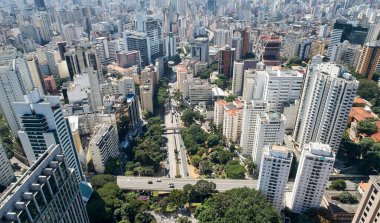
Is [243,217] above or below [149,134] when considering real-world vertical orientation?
above

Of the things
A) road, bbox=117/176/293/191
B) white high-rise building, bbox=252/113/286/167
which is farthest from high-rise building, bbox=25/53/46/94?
white high-rise building, bbox=252/113/286/167

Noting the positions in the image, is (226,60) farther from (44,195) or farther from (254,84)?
(44,195)

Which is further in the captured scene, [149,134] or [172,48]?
[172,48]

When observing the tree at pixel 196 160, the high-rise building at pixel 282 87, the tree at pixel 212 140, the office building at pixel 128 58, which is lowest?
the tree at pixel 196 160

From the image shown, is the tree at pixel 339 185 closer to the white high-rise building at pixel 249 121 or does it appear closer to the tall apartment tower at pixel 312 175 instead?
the tall apartment tower at pixel 312 175

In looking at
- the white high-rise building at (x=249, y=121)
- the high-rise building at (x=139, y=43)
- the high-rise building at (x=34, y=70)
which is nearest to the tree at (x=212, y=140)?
the white high-rise building at (x=249, y=121)

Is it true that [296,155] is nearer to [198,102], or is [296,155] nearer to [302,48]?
[198,102]

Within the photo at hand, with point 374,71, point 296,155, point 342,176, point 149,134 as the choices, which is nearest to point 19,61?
point 149,134
